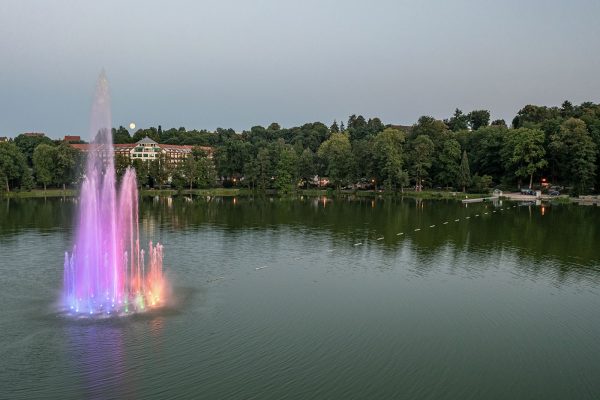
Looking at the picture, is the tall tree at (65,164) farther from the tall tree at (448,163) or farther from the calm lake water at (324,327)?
the tall tree at (448,163)

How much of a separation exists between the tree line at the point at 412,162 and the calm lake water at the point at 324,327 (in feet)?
177

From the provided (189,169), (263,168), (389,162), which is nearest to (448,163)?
(389,162)

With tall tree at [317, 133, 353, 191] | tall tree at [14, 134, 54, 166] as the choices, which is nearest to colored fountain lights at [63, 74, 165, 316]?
tall tree at [317, 133, 353, 191]

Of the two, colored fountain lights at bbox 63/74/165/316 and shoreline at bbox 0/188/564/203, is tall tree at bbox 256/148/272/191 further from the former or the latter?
colored fountain lights at bbox 63/74/165/316

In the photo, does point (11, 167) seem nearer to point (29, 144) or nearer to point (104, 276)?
point (29, 144)

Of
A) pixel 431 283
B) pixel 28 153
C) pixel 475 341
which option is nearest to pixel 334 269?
pixel 431 283

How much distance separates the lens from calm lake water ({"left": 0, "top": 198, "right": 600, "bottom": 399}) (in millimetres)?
12586

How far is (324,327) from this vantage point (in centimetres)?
1669

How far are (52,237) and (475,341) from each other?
29.7 meters

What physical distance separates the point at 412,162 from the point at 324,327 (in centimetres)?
7741

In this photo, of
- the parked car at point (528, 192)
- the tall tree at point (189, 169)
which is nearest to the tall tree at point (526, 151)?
the parked car at point (528, 192)

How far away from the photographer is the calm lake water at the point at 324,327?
1259 cm

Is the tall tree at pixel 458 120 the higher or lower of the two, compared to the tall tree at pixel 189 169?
higher

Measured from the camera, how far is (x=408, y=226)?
43219 mm
